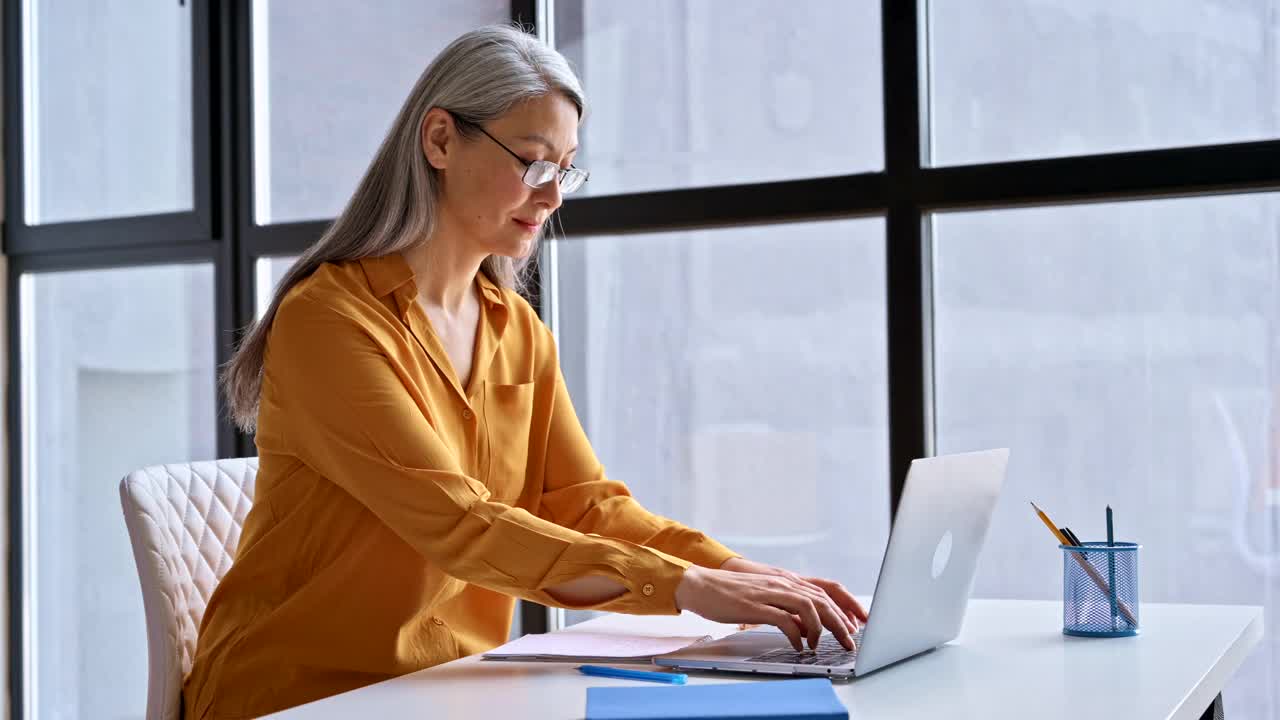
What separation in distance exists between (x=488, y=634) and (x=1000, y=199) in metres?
1.23

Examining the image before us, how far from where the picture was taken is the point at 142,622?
326 centimetres

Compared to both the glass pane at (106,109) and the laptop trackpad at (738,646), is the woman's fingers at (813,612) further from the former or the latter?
the glass pane at (106,109)

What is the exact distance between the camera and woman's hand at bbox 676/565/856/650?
1.35 m

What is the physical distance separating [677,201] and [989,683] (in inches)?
60.4

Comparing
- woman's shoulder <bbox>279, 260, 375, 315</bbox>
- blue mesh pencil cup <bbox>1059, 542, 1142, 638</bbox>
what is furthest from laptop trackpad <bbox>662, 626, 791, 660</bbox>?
woman's shoulder <bbox>279, 260, 375, 315</bbox>

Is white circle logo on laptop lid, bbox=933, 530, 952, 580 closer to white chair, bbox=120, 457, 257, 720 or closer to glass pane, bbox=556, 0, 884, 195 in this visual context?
white chair, bbox=120, 457, 257, 720

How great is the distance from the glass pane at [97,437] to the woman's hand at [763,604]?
2101mm

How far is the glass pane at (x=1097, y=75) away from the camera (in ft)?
7.40

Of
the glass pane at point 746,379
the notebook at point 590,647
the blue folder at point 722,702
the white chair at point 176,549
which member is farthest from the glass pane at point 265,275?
the blue folder at point 722,702

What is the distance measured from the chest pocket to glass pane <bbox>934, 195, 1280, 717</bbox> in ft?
3.14

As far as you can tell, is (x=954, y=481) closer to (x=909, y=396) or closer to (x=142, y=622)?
(x=909, y=396)

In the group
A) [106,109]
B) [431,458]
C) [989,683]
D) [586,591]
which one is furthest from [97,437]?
[989,683]

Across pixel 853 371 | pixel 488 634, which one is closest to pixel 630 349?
pixel 853 371

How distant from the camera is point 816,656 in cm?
134
